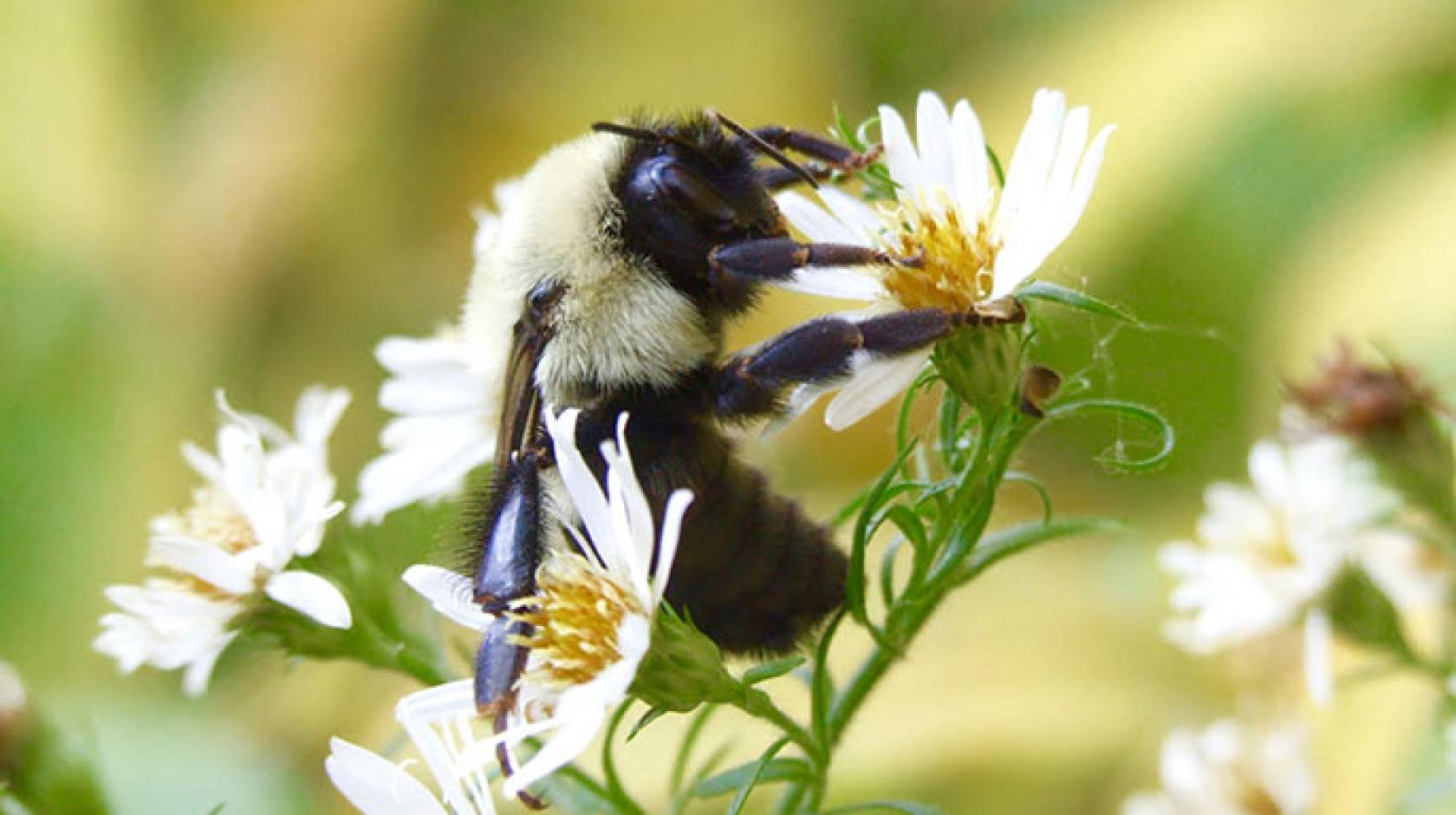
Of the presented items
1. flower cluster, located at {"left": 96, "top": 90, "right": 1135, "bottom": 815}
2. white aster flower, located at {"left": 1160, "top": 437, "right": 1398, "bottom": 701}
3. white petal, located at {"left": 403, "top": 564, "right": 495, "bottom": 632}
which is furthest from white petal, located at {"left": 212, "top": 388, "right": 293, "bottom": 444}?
white aster flower, located at {"left": 1160, "top": 437, "right": 1398, "bottom": 701}

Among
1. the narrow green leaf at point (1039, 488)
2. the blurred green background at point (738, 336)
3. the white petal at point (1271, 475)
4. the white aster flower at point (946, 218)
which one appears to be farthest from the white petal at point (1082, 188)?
the blurred green background at point (738, 336)

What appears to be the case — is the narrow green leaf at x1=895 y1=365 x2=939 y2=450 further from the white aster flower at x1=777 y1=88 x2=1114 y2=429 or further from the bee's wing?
the bee's wing

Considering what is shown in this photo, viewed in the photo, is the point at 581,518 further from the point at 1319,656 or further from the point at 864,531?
the point at 1319,656

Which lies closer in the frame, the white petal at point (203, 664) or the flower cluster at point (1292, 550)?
the white petal at point (203, 664)

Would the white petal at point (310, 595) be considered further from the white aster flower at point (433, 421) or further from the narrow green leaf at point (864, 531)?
the narrow green leaf at point (864, 531)

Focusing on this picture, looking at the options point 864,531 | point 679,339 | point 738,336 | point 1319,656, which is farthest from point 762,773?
point 738,336

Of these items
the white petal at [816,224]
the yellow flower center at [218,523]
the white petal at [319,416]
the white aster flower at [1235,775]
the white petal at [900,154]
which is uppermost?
the white petal at [900,154]

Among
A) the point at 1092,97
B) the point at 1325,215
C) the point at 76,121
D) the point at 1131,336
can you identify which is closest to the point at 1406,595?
the point at 1131,336
